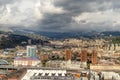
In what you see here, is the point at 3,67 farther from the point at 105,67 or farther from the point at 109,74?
the point at 109,74

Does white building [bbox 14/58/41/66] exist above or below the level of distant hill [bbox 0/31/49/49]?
below

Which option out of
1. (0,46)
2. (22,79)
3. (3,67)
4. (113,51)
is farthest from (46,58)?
(0,46)

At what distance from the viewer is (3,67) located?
66188 mm

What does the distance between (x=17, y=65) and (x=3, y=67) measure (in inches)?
186

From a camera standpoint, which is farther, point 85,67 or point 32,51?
point 32,51

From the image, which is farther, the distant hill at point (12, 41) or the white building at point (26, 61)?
the distant hill at point (12, 41)

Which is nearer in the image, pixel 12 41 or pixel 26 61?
pixel 26 61

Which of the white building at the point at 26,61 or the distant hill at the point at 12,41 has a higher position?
the distant hill at the point at 12,41

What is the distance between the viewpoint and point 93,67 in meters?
64.2

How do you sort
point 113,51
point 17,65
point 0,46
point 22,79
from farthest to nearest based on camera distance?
point 0,46
point 113,51
point 17,65
point 22,79

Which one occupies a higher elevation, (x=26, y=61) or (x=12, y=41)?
(x=12, y=41)

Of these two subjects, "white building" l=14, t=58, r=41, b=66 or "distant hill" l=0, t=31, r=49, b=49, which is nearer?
"white building" l=14, t=58, r=41, b=66

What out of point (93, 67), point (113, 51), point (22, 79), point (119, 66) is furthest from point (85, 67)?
point (113, 51)

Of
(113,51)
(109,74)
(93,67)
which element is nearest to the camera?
(109,74)
